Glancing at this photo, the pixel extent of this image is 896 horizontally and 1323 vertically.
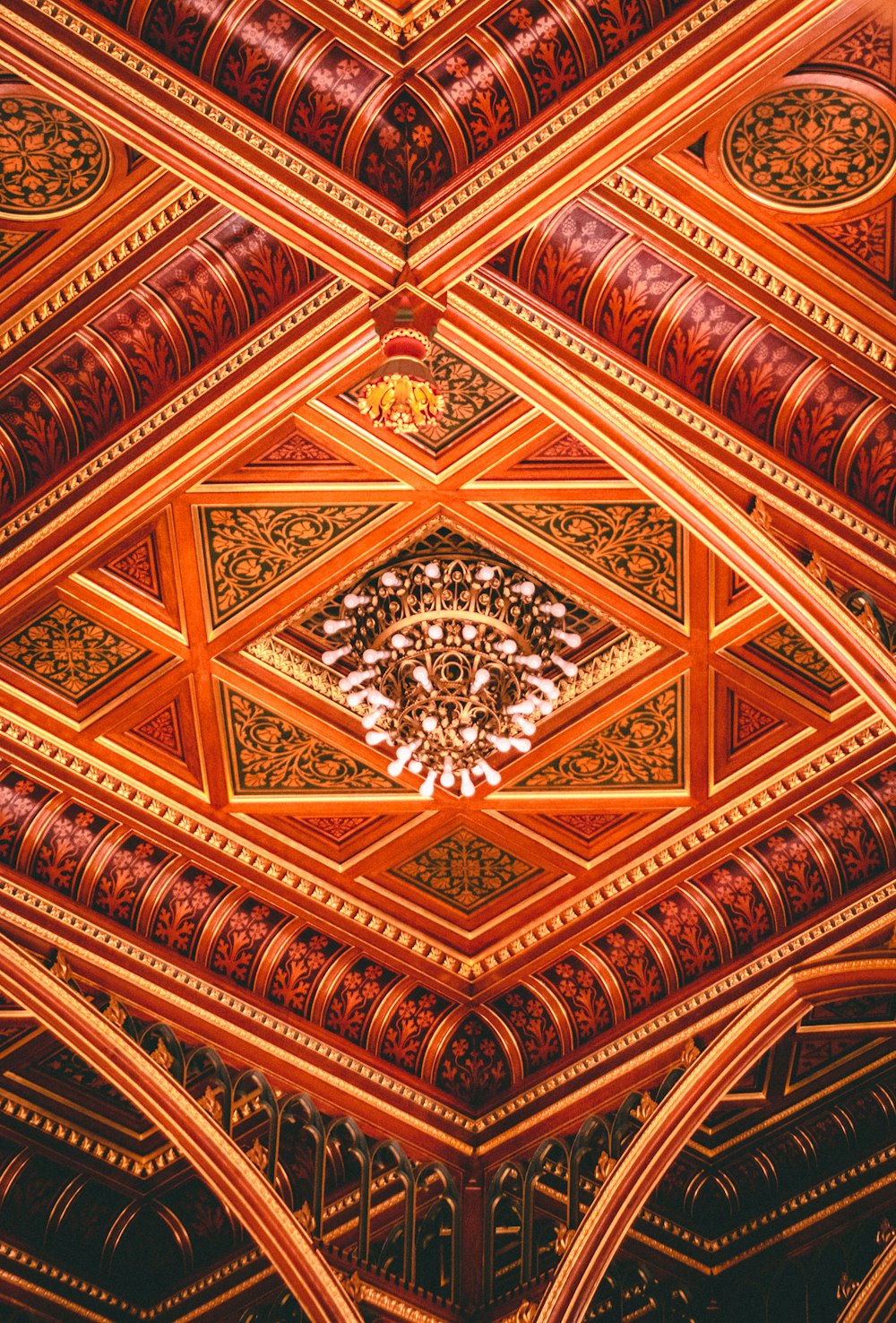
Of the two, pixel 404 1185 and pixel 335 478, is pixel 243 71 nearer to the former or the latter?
pixel 335 478

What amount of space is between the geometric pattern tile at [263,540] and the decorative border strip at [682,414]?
1537 mm

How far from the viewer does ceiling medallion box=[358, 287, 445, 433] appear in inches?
287

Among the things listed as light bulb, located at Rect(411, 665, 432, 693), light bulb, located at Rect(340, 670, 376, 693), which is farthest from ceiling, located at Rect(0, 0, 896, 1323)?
light bulb, located at Rect(411, 665, 432, 693)

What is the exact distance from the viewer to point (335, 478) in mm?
8984

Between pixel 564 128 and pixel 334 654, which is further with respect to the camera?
pixel 334 654

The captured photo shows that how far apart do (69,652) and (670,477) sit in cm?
297

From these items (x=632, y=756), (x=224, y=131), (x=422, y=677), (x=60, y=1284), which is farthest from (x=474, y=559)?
(x=60, y=1284)

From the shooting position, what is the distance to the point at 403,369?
7.36 meters

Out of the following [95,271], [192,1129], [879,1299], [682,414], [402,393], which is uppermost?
[95,271]

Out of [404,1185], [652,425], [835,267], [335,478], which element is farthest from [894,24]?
[404,1185]

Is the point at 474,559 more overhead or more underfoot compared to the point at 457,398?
more underfoot

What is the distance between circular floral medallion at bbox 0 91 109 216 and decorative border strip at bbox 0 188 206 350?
0.78 feet

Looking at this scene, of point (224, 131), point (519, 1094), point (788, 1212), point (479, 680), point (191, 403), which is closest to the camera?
point (224, 131)

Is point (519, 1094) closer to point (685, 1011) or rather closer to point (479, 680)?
point (685, 1011)
